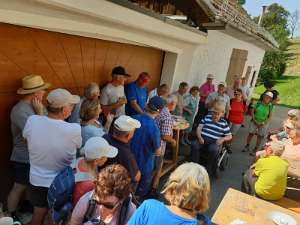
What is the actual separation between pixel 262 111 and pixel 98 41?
14.2 feet

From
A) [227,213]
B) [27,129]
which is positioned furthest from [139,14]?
[227,213]

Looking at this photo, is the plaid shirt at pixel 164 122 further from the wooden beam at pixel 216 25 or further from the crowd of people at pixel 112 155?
the wooden beam at pixel 216 25

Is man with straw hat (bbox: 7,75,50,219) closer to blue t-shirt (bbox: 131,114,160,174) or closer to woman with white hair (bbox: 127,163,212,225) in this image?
blue t-shirt (bbox: 131,114,160,174)

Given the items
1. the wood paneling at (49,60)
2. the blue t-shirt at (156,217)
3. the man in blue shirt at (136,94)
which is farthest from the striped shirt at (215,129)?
the blue t-shirt at (156,217)

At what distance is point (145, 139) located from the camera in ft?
12.9

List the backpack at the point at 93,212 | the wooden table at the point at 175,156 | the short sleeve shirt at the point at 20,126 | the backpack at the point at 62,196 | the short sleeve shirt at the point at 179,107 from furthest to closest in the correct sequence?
1. the short sleeve shirt at the point at 179,107
2. the wooden table at the point at 175,156
3. the short sleeve shirt at the point at 20,126
4. the backpack at the point at 62,196
5. the backpack at the point at 93,212

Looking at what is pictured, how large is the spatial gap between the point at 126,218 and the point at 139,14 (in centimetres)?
334

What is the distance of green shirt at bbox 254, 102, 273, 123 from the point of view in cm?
743

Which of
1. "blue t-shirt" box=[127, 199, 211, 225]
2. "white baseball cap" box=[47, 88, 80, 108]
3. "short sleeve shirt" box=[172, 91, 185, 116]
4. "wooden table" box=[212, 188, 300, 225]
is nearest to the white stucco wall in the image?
"short sleeve shirt" box=[172, 91, 185, 116]

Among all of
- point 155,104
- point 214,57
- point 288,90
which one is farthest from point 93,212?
point 288,90

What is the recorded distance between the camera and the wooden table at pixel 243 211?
10.4 ft

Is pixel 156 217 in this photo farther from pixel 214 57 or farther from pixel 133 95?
pixel 214 57

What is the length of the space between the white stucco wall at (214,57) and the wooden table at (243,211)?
4.74 metres

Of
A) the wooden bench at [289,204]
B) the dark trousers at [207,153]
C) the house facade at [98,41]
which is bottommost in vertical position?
the dark trousers at [207,153]
